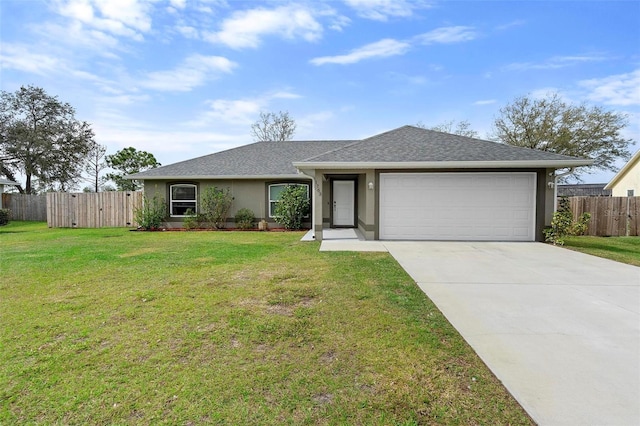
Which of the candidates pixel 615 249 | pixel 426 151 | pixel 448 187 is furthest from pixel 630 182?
pixel 426 151

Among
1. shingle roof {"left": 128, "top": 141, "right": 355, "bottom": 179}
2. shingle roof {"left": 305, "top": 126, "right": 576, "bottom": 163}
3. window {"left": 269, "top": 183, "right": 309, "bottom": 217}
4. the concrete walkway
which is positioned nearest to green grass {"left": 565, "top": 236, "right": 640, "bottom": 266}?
the concrete walkway

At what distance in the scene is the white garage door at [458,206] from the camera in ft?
33.7

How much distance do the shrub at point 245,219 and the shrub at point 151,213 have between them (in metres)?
3.42

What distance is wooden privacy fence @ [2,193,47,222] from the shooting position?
66.4ft

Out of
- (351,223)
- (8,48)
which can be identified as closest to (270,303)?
(351,223)

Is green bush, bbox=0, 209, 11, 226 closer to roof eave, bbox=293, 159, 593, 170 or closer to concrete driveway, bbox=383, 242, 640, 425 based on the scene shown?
roof eave, bbox=293, 159, 593, 170

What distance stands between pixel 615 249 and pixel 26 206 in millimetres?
28916

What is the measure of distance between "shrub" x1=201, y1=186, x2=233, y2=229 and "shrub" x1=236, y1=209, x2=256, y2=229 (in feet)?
2.16

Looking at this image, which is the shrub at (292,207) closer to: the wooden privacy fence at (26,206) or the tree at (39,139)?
the wooden privacy fence at (26,206)

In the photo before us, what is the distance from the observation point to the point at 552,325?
3711 millimetres

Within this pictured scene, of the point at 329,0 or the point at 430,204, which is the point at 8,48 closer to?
the point at 329,0

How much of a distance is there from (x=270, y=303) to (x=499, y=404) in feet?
9.46

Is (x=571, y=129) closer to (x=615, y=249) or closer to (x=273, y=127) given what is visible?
(x=615, y=249)

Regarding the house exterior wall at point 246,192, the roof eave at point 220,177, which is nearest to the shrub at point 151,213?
the house exterior wall at point 246,192
